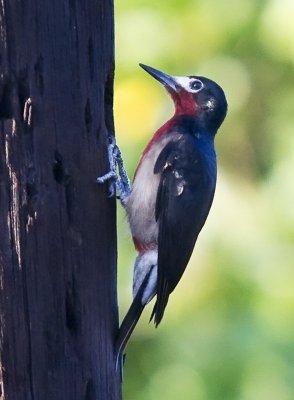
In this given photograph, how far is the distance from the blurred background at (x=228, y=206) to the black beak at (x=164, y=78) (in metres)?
0.22

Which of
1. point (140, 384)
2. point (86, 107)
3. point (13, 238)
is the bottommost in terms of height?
point (140, 384)

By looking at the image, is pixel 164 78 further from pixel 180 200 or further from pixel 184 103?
pixel 180 200

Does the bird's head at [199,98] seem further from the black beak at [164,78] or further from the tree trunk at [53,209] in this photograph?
the tree trunk at [53,209]

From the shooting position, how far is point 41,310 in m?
4.20

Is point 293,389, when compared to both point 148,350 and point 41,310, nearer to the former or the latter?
point 148,350

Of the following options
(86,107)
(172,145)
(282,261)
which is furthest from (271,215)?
(86,107)

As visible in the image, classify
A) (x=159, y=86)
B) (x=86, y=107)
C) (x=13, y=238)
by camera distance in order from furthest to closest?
(x=159, y=86), (x=86, y=107), (x=13, y=238)

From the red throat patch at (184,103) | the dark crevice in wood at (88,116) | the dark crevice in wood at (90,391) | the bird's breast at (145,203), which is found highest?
the dark crevice in wood at (88,116)

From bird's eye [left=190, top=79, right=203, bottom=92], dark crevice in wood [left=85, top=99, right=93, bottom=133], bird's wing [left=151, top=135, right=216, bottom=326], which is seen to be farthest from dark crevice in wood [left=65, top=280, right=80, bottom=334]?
bird's eye [left=190, top=79, right=203, bottom=92]

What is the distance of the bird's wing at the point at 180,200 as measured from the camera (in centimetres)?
536

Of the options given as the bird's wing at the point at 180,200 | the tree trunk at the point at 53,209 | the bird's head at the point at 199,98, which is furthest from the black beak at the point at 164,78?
the tree trunk at the point at 53,209

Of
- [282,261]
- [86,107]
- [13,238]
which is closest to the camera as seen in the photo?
[13,238]

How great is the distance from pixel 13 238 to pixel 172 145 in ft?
5.69

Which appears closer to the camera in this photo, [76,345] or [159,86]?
[76,345]
